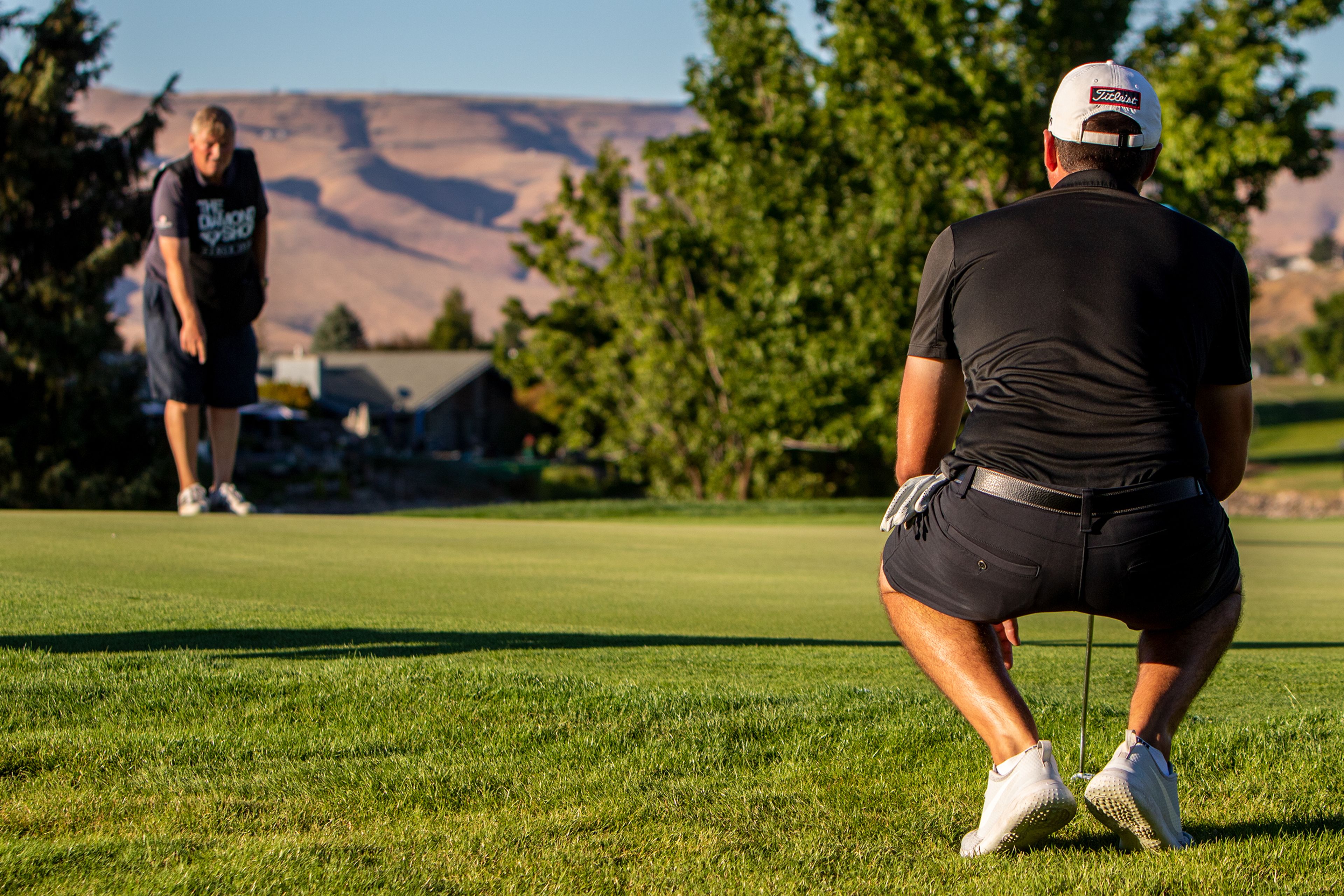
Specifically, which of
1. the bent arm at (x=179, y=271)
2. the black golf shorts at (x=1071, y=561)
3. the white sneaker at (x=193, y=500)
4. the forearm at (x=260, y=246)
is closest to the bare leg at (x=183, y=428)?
the white sneaker at (x=193, y=500)

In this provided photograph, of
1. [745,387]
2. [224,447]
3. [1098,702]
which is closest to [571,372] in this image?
[745,387]

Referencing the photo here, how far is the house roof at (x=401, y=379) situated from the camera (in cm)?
6569

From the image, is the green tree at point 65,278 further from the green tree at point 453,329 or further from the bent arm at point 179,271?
the green tree at point 453,329

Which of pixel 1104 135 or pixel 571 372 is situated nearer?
pixel 1104 135

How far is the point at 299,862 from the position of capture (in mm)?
2408

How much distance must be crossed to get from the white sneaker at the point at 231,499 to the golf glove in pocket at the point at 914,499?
6.76 metres

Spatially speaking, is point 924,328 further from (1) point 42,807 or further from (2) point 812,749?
(1) point 42,807

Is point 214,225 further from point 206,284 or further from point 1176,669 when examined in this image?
point 1176,669

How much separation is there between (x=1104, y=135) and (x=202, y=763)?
2503mm

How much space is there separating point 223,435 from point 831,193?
90.8 ft

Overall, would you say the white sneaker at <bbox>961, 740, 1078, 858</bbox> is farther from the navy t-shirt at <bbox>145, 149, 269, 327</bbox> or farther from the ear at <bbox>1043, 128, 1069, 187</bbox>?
the navy t-shirt at <bbox>145, 149, 269, 327</bbox>

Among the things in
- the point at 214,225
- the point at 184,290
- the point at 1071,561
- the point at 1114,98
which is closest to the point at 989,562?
the point at 1071,561

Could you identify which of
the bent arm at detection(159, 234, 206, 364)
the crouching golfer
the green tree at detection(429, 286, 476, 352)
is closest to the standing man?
the bent arm at detection(159, 234, 206, 364)

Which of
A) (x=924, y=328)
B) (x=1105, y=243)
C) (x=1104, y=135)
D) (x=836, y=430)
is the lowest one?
(x=836, y=430)
